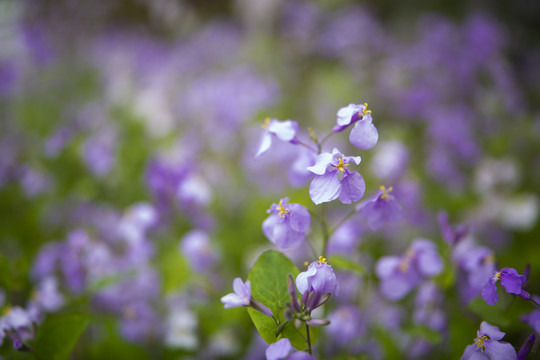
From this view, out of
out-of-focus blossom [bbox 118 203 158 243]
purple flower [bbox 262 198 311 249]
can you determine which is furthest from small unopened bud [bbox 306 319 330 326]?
out-of-focus blossom [bbox 118 203 158 243]

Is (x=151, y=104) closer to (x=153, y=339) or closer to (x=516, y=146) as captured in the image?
(x=153, y=339)

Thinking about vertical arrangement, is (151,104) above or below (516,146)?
above

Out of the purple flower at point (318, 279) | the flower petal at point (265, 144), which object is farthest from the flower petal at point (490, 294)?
the flower petal at point (265, 144)

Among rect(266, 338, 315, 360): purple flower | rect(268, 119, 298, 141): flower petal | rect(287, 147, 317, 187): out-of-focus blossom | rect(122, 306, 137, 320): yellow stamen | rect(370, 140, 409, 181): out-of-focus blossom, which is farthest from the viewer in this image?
rect(370, 140, 409, 181): out-of-focus blossom

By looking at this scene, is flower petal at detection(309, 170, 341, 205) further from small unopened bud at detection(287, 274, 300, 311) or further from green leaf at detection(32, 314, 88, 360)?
green leaf at detection(32, 314, 88, 360)

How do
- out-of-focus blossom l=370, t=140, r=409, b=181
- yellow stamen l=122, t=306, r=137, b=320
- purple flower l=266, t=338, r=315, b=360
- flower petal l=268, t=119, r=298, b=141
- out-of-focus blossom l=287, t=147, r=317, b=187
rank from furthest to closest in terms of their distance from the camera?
1. out-of-focus blossom l=370, t=140, r=409, b=181
2. yellow stamen l=122, t=306, r=137, b=320
3. out-of-focus blossom l=287, t=147, r=317, b=187
4. flower petal l=268, t=119, r=298, b=141
5. purple flower l=266, t=338, r=315, b=360

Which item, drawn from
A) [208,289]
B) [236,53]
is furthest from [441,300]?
[236,53]

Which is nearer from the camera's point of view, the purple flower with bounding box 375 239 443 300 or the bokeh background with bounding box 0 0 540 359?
the purple flower with bounding box 375 239 443 300
